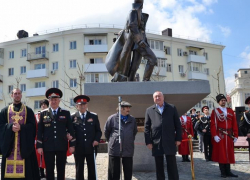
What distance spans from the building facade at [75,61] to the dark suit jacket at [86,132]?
104 ft

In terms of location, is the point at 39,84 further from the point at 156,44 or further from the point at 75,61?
the point at 156,44

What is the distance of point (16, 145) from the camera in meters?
5.99

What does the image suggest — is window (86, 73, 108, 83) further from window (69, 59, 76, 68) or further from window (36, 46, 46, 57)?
window (36, 46, 46, 57)

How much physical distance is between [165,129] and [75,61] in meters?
35.5

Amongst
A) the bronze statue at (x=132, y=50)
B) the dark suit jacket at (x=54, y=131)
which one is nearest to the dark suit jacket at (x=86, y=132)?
the dark suit jacket at (x=54, y=131)

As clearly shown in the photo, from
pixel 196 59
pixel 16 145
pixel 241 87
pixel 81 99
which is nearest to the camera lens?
pixel 16 145

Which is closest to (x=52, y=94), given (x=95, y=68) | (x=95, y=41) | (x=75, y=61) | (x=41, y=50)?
(x=95, y=68)

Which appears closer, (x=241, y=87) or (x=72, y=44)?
(x=72, y=44)

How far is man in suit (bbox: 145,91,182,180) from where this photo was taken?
5926mm

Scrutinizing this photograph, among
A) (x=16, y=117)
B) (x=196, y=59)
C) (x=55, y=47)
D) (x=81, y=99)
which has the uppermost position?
(x=55, y=47)

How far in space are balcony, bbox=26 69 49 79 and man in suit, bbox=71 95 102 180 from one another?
3576 centimetres

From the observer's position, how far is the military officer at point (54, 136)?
584 cm

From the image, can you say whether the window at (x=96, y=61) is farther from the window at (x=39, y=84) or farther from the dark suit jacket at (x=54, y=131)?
the dark suit jacket at (x=54, y=131)

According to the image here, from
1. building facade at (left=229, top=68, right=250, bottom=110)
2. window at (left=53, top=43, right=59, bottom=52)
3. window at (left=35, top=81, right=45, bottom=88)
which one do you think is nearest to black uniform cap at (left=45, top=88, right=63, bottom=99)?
window at (left=53, top=43, right=59, bottom=52)
